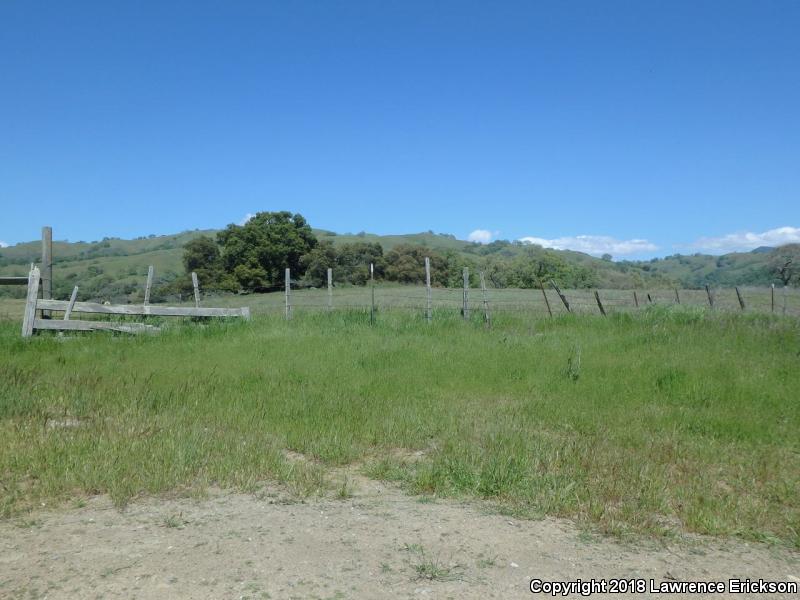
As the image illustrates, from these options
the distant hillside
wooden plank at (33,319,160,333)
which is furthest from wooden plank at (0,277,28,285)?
the distant hillside


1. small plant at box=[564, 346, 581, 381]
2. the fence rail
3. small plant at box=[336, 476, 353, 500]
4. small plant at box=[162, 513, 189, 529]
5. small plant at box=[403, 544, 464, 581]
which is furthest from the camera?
the fence rail

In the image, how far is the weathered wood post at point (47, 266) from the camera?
1571cm

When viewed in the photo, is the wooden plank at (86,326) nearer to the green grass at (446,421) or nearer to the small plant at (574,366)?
the green grass at (446,421)

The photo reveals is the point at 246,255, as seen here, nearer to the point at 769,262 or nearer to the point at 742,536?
the point at 769,262

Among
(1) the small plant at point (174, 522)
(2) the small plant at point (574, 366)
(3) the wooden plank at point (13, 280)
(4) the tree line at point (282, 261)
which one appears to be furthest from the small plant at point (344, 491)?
(4) the tree line at point (282, 261)

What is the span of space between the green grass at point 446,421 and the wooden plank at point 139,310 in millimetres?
992

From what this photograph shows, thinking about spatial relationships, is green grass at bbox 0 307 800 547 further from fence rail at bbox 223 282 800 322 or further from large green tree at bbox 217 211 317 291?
large green tree at bbox 217 211 317 291

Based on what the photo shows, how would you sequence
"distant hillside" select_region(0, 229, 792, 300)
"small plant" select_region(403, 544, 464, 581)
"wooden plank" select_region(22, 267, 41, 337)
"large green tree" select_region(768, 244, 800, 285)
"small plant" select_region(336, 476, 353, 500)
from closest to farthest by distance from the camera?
"small plant" select_region(403, 544, 464, 581)
"small plant" select_region(336, 476, 353, 500)
"wooden plank" select_region(22, 267, 41, 337)
"large green tree" select_region(768, 244, 800, 285)
"distant hillside" select_region(0, 229, 792, 300)

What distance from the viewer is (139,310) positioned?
1593 cm

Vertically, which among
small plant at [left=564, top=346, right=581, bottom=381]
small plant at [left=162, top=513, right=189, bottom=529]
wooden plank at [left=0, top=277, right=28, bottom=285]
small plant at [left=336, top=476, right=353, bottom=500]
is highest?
wooden plank at [left=0, top=277, right=28, bottom=285]

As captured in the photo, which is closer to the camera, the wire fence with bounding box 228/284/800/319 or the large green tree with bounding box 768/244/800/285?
the wire fence with bounding box 228/284/800/319

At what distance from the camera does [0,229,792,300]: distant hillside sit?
4266cm

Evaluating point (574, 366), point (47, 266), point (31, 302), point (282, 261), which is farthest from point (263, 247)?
point (574, 366)

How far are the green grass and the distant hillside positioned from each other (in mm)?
18275
